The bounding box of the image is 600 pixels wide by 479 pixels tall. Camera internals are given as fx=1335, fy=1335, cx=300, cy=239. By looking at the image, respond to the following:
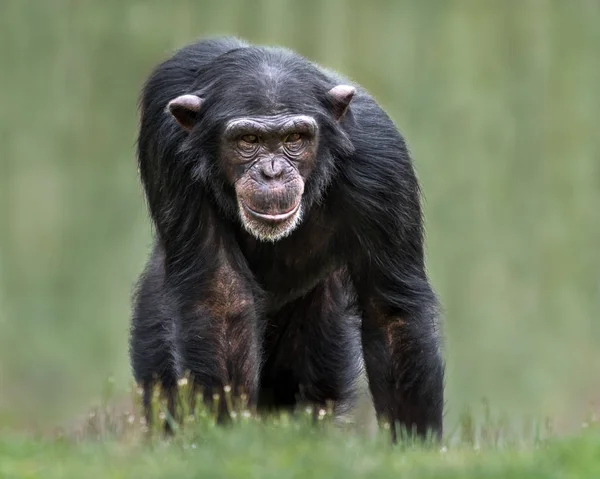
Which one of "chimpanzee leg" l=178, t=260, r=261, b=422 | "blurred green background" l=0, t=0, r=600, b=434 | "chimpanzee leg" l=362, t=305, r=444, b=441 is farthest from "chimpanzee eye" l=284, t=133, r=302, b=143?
"blurred green background" l=0, t=0, r=600, b=434

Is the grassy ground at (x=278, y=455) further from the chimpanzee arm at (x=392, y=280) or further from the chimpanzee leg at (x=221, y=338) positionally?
the chimpanzee arm at (x=392, y=280)

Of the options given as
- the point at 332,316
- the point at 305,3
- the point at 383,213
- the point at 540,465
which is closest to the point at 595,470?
the point at 540,465

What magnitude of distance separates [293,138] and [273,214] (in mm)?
501

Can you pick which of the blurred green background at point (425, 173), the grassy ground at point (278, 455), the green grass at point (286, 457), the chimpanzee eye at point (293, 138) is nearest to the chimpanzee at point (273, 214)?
the chimpanzee eye at point (293, 138)

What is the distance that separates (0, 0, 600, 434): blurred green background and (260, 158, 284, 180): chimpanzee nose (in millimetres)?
5273

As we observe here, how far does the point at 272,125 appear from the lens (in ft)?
23.2

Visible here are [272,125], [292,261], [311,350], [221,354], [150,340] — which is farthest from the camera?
[311,350]

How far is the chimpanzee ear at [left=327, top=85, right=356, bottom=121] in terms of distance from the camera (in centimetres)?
724

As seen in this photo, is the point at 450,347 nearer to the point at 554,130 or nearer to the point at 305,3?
the point at 554,130

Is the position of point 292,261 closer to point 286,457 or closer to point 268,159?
point 268,159

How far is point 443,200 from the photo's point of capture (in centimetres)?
1231

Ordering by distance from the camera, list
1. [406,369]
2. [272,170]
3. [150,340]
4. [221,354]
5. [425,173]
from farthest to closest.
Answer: [425,173] → [150,340] → [406,369] → [272,170] → [221,354]

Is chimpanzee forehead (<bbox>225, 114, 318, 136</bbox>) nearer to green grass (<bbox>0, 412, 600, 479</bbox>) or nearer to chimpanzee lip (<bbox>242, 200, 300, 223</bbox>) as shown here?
chimpanzee lip (<bbox>242, 200, 300, 223</bbox>)

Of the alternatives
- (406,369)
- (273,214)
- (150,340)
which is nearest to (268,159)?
(273,214)
